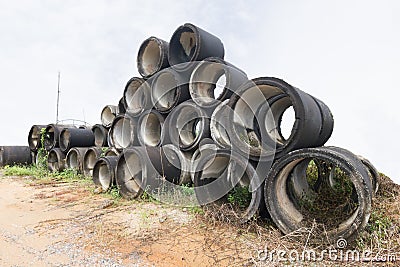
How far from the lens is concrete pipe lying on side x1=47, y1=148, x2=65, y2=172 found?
6266 millimetres

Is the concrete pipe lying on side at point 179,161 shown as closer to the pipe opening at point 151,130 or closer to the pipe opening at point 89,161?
the pipe opening at point 151,130

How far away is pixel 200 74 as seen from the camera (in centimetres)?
407

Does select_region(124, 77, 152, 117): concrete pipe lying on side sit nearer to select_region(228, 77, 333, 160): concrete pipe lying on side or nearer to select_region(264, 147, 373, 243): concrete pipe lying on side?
A: select_region(228, 77, 333, 160): concrete pipe lying on side

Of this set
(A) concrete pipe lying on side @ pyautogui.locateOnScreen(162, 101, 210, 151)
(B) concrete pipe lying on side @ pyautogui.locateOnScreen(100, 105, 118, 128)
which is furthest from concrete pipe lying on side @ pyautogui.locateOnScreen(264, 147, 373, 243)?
(B) concrete pipe lying on side @ pyautogui.locateOnScreen(100, 105, 118, 128)

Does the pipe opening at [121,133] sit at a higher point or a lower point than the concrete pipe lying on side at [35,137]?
higher

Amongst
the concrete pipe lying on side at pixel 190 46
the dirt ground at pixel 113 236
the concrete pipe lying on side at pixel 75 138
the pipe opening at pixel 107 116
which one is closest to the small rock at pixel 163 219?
the dirt ground at pixel 113 236

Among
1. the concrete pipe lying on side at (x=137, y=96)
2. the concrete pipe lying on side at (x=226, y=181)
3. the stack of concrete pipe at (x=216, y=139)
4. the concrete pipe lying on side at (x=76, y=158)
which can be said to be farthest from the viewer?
the concrete pipe lying on side at (x=76, y=158)

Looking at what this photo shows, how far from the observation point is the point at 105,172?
454 centimetres

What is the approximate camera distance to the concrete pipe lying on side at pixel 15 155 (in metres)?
7.35

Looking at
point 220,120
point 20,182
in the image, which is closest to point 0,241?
point 220,120

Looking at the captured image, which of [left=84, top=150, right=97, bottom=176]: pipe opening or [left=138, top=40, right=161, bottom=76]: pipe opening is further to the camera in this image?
[left=84, top=150, right=97, bottom=176]: pipe opening

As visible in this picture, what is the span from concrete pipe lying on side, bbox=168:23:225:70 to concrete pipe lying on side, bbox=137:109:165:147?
0.89 meters

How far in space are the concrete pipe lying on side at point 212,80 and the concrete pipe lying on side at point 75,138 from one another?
11.1 feet

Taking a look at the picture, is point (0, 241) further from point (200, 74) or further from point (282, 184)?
point (200, 74)
